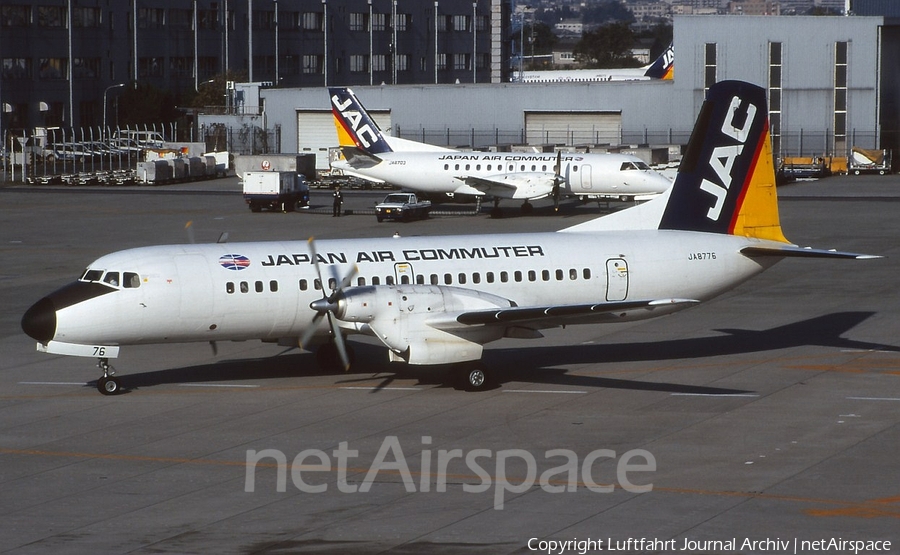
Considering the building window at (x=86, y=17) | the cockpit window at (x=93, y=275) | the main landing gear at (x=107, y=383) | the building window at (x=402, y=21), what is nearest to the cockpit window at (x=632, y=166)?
the main landing gear at (x=107, y=383)

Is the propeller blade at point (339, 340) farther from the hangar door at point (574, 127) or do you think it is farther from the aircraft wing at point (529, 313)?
the hangar door at point (574, 127)

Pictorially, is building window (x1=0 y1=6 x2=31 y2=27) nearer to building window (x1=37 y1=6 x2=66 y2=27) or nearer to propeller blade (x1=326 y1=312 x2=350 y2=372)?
building window (x1=37 y1=6 x2=66 y2=27)

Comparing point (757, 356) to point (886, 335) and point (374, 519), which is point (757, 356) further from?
point (374, 519)

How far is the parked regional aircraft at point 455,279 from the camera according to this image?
27.2m

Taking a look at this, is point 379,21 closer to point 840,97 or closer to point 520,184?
point 840,97

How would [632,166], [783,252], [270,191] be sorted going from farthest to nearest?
[270,191]
[632,166]
[783,252]

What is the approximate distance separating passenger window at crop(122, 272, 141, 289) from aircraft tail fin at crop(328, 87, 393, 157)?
4470 centimetres

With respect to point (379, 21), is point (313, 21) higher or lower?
lower

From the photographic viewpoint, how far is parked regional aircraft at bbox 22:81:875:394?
27.2m

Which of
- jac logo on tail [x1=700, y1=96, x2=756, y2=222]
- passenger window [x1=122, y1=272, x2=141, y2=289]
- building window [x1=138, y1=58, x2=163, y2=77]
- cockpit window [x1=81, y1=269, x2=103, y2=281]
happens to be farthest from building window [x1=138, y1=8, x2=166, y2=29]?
passenger window [x1=122, y1=272, x2=141, y2=289]

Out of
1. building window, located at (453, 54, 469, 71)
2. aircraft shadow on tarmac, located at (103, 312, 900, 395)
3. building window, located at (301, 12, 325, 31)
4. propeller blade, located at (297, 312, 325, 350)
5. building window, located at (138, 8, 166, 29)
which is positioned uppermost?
building window, located at (301, 12, 325, 31)

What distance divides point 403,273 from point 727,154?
9.83 m

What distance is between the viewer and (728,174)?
1275 inches

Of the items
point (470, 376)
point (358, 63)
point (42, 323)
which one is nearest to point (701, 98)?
point (358, 63)
